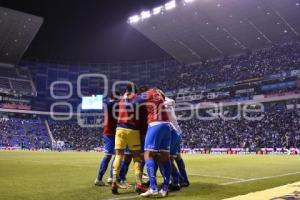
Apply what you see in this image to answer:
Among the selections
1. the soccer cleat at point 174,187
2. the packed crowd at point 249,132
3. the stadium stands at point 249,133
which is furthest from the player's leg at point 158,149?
the stadium stands at point 249,133

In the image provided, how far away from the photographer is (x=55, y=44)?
7819 centimetres

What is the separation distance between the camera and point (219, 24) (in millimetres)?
57188

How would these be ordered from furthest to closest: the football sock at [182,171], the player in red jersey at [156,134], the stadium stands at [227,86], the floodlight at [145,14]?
1. the floodlight at [145,14]
2. the stadium stands at [227,86]
3. the football sock at [182,171]
4. the player in red jersey at [156,134]

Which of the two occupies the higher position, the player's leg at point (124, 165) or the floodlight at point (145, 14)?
the floodlight at point (145, 14)

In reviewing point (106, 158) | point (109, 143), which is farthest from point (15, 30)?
point (106, 158)

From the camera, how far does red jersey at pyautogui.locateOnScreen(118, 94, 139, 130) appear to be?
8648mm

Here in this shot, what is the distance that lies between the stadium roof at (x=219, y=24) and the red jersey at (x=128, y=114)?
4451cm

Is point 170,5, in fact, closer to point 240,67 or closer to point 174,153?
point 240,67

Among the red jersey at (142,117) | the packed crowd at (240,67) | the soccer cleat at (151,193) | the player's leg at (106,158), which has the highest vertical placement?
the packed crowd at (240,67)

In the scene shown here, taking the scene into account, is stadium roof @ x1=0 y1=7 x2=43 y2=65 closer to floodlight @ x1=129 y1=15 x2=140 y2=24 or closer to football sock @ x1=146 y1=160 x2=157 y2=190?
floodlight @ x1=129 y1=15 x2=140 y2=24

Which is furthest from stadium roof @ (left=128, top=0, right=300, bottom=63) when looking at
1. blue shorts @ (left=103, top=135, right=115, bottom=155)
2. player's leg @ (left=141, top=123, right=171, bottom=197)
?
player's leg @ (left=141, top=123, right=171, bottom=197)

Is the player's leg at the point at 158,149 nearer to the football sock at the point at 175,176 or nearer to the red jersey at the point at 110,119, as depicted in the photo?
the football sock at the point at 175,176

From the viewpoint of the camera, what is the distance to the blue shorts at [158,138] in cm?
819

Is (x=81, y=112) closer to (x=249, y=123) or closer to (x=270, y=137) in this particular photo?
(x=249, y=123)
